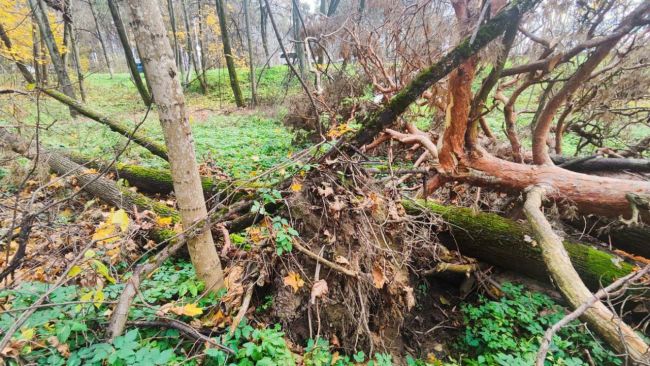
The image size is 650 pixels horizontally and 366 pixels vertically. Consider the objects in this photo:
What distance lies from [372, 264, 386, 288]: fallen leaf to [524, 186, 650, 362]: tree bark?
3.96 ft

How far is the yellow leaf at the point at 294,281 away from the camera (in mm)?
2328

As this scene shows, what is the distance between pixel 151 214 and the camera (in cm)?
357

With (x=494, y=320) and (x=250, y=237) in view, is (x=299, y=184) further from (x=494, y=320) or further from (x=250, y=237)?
(x=494, y=320)

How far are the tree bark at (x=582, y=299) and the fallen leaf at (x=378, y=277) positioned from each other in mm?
1208

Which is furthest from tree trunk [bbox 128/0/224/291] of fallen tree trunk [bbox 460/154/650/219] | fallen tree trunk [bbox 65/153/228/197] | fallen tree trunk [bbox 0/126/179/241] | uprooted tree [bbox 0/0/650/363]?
fallen tree trunk [bbox 460/154/650/219]

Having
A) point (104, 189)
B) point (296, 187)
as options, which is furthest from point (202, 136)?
point (296, 187)

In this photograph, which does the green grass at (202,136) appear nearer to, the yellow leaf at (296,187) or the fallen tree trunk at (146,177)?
the fallen tree trunk at (146,177)

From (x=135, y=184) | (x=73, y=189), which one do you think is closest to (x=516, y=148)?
(x=135, y=184)

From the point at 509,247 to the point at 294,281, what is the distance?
8.06 ft

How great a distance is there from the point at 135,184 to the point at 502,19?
5134 millimetres

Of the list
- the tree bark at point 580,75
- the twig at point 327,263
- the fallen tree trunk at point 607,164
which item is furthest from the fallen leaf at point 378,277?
the fallen tree trunk at point 607,164

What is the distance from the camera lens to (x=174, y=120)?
1.93m

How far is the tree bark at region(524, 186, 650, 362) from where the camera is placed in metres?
1.55

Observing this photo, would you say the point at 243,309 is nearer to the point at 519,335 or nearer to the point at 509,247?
the point at 519,335
